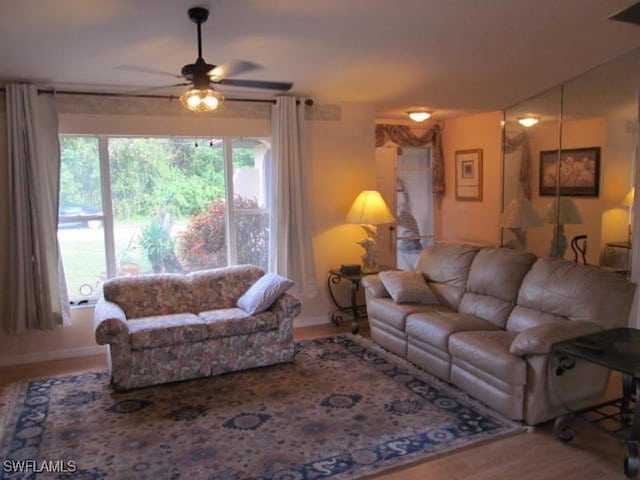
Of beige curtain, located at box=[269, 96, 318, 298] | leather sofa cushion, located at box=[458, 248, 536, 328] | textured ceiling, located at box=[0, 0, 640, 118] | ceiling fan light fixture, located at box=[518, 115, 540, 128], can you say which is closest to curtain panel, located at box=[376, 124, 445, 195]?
ceiling fan light fixture, located at box=[518, 115, 540, 128]

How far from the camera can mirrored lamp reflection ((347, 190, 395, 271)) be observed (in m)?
5.12

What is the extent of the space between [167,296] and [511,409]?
9.63ft

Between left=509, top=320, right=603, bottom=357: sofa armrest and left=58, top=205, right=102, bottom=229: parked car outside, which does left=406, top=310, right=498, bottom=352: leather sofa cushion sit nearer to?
left=509, top=320, right=603, bottom=357: sofa armrest

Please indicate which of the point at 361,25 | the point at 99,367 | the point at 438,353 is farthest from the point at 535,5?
the point at 99,367

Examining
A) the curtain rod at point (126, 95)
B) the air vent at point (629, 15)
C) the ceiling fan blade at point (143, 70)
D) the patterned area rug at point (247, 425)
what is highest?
the air vent at point (629, 15)

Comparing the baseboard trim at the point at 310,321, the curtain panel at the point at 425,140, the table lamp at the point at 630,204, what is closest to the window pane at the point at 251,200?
the baseboard trim at the point at 310,321

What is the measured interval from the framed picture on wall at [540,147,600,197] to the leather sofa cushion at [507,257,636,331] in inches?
70.8

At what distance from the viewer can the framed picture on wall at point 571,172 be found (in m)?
4.99

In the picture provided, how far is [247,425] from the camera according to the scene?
315 cm

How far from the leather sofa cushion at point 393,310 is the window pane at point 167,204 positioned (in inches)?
67.4

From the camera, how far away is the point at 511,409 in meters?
3.07

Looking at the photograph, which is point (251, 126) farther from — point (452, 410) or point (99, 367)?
point (452, 410)

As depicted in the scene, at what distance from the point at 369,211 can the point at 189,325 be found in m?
2.23

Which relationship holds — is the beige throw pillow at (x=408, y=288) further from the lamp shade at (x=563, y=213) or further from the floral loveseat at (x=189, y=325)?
the lamp shade at (x=563, y=213)
